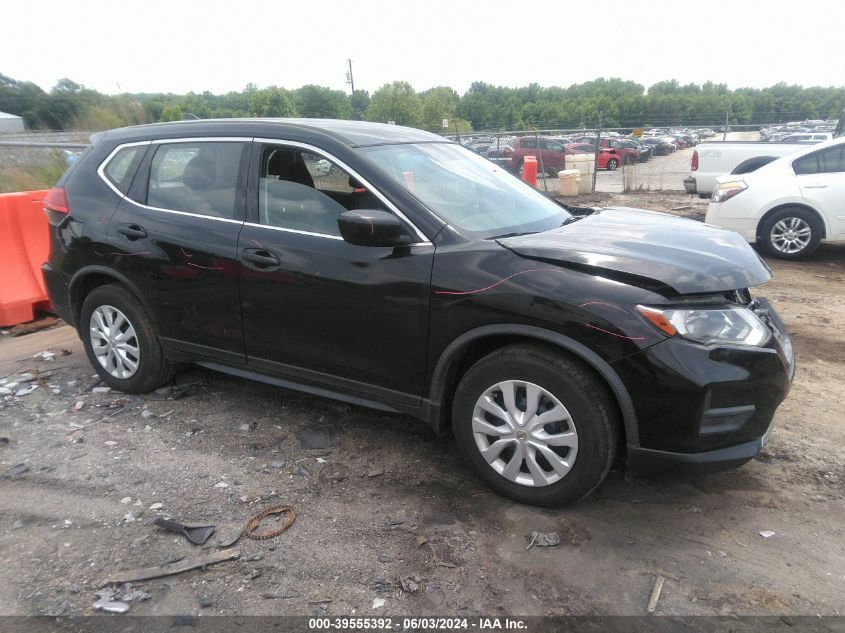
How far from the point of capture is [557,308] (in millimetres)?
2844

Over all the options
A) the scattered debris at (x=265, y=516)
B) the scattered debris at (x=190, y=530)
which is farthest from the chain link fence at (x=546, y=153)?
the scattered debris at (x=190, y=530)

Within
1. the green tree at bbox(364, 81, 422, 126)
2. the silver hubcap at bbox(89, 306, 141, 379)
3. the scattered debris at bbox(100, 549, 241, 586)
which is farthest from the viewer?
the green tree at bbox(364, 81, 422, 126)

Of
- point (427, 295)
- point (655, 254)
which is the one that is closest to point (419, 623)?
point (427, 295)

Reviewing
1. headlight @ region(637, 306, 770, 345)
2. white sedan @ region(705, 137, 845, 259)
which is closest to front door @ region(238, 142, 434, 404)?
headlight @ region(637, 306, 770, 345)

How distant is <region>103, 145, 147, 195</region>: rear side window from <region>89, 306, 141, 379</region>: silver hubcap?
0.87m

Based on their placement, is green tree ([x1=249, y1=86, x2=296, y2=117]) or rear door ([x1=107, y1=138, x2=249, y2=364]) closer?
rear door ([x1=107, y1=138, x2=249, y2=364])

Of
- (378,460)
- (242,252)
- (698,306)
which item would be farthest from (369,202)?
(698,306)

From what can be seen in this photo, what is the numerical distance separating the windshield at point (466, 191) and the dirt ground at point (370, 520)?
4.59 feet

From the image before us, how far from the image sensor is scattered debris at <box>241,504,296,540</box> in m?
2.98

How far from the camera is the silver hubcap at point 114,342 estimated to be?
173 inches

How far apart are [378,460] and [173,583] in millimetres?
1308

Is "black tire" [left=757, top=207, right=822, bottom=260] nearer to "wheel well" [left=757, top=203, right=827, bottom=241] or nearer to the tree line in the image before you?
"wheel well" [left=757, top=203, right=827, bottom=241]

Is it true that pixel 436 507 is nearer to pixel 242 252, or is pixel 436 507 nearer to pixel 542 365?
pixel 542 365

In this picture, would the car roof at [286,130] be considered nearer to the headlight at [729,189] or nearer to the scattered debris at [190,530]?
the scattered debris at [190,530]
